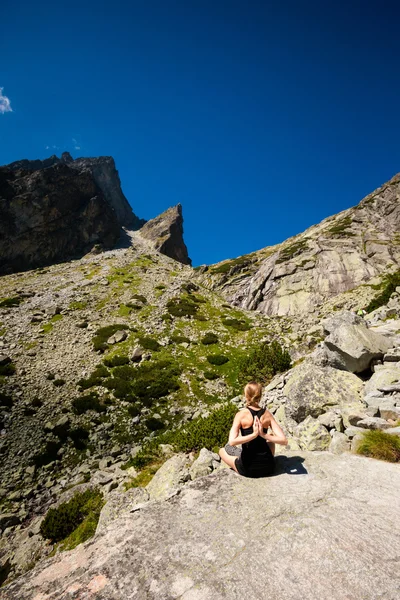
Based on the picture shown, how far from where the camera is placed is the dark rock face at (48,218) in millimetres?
88875

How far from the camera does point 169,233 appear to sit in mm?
133000

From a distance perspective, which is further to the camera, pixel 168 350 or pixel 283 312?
pixel 283 312

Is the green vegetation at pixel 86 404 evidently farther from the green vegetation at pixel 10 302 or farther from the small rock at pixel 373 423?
the green vegetation at pixel 10 302

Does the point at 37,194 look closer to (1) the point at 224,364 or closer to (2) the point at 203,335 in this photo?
(2) the point at 203,335

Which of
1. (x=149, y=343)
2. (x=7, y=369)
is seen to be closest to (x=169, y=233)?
(x=149, y=343)

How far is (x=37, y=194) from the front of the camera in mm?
97688

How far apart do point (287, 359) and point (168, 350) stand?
1404cm

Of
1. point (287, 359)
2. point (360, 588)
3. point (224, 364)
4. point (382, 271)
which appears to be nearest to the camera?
point (360, 588)

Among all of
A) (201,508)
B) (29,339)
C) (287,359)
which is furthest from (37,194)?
(201,508)

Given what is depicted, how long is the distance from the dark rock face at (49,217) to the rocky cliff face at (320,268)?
6102 cm

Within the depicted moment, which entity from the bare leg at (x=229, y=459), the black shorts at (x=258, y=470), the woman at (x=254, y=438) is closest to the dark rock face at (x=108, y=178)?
the bare leg at (x=229, y=459)

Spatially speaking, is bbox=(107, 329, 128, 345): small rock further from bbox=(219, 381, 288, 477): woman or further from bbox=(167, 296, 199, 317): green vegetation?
bbox=(219, 381, 288, 477): woman

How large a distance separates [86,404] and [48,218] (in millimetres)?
97570

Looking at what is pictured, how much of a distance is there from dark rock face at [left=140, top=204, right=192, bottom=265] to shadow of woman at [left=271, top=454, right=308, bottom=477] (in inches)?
4646
